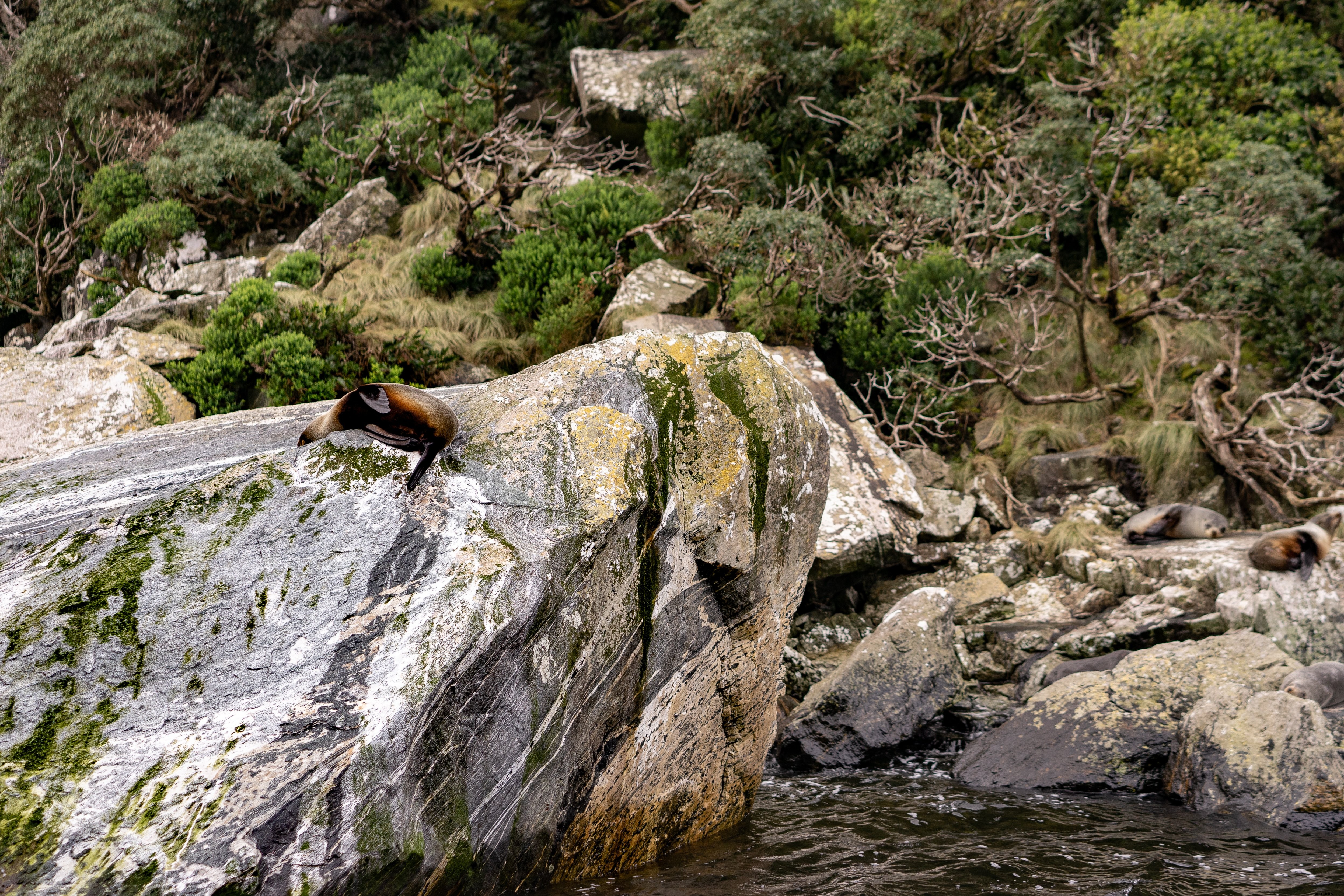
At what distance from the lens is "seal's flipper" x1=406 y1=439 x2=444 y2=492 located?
370 cm

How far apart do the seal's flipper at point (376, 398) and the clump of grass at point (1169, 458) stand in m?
9.79

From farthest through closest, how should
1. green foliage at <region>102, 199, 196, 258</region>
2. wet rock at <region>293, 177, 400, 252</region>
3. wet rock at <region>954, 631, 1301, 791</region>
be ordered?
1. wet rock at <region>293, 177, 400, 252</region>
2. green foliage at <region>102, 199, 196, 258</region>
3. wet rock at <region>954, 631, 1301, 791</region>

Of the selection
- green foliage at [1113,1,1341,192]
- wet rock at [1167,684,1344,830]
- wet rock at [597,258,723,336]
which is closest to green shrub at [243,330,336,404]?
wet rock at [597,258,723,336]

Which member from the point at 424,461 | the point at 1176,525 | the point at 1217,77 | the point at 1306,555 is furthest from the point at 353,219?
the point at 1217,77

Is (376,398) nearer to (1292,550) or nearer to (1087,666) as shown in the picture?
(1087,666)

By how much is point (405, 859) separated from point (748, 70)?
1216 cm

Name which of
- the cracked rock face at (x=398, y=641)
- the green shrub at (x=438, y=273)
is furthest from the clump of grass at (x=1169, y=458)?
the green shrub at (x=438, y=273)

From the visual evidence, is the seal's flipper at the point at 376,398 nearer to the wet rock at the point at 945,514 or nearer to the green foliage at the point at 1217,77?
the wet rock at the point at 945,514

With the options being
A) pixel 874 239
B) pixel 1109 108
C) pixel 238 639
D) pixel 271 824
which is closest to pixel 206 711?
pixel 238 639

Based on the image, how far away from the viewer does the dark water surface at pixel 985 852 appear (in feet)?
13.6

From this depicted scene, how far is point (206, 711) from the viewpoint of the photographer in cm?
304

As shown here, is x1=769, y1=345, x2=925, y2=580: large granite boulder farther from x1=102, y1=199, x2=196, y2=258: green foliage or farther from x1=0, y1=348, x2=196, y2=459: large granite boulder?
x1=102, y1=199, x2=196, y2=258: green foliage

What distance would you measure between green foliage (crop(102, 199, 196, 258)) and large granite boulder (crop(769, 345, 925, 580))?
381 inches

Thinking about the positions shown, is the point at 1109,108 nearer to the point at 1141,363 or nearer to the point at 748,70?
the point at 1141,363
